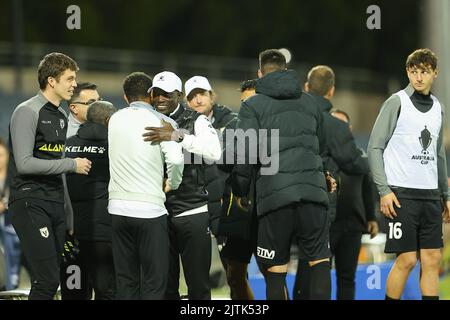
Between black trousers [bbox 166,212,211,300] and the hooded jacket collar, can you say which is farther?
black trousers [bbox 166,212,211,300]

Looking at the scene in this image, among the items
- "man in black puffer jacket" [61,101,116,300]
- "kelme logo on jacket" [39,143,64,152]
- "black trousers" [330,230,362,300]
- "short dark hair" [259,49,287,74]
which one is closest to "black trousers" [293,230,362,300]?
"black trousers" [330,230,362,300]

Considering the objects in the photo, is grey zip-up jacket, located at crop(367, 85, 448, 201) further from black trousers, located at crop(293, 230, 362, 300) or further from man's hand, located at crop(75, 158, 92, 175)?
man's hand, located at crop(75, 158, 92, 175)

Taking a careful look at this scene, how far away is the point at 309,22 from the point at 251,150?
81.6 ft

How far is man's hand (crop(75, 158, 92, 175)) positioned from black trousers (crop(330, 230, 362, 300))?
9.43 feet

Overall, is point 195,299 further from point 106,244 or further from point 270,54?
point 270,54

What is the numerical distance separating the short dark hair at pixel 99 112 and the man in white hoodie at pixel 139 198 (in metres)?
0.86

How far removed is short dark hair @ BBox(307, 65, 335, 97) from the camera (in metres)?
10.1

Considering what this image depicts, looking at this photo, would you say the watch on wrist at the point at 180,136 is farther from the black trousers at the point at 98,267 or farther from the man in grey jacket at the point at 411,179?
the man in grey jacket at the point at 411,179

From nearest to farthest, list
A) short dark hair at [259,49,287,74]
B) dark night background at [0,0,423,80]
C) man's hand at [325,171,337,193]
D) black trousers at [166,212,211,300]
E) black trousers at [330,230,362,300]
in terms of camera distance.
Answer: black trousers at [166,212,211,300]
short dark hair at [259,49,287,74]
man's hand at [325,171,337,193]
black trousers at [330,230,362,300]
dark night background at [0,0,423,80]

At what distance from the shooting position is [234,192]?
904 centimetres

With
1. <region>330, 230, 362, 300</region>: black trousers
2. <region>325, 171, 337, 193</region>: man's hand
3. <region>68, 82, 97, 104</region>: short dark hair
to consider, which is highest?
<region>68, 82, 97, 104</region>: short dark hair

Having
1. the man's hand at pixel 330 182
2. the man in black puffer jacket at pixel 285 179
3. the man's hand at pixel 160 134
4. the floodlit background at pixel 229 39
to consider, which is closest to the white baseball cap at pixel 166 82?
the man's hand at pixel 160 134

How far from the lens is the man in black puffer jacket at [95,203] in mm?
9344
